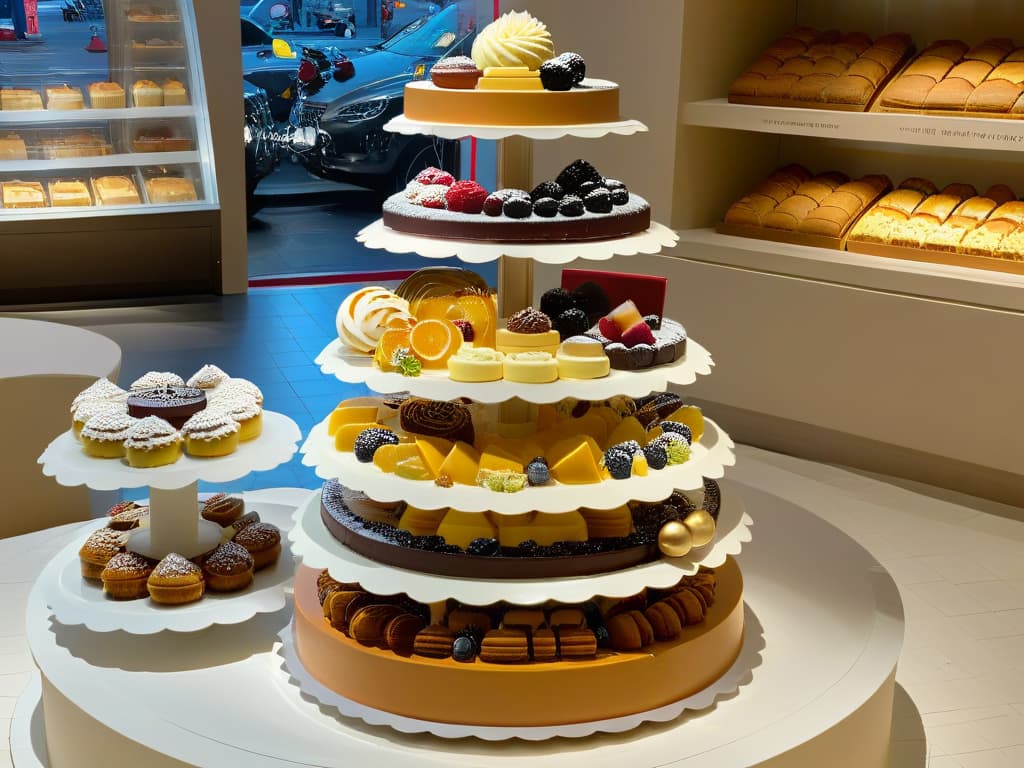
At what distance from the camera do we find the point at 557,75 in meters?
2.88

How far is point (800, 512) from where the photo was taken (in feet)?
13.0

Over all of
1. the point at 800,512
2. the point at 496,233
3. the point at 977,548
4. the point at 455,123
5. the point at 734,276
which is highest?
the point at 455,123

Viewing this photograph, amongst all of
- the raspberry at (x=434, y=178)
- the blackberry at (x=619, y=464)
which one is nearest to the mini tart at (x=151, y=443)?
the raspberry at (x=434, y=178)

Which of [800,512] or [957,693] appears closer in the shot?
[957,693]

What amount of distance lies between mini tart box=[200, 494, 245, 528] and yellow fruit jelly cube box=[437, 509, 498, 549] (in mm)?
897

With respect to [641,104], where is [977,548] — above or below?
below

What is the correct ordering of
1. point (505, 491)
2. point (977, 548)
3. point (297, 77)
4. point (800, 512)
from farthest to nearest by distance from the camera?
point (297, 77) < point (977, 548) < point (800, 512) < point (505, 491)

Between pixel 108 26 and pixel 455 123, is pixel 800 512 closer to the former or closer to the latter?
pixel 455 123

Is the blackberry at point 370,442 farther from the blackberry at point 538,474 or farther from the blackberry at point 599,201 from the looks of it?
the blackberry at point 599,201

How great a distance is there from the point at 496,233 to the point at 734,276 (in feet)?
9.06

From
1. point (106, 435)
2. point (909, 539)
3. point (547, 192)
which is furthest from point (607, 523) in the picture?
point (909, 539)

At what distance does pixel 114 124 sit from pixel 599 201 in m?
5.79

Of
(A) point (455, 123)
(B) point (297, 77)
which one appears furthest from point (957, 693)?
(B) point (297, 77)

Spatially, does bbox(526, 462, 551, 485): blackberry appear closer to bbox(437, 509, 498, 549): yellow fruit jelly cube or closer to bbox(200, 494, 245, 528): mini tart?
bbox(437, 509, 498, 549): yellow fruit jelly cube
